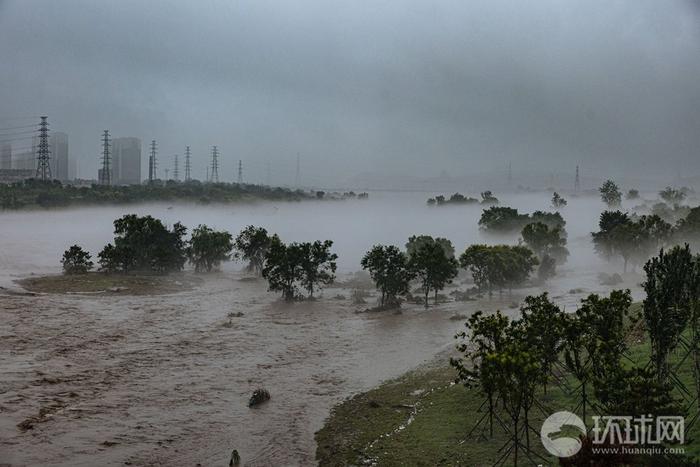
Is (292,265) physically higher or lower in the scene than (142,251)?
lower

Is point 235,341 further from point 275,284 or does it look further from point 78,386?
point 275,284

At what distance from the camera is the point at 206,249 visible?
104 metres

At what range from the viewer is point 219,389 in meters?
38.9

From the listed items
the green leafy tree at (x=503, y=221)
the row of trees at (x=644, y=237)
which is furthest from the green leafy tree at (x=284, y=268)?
the green leafy tree at (x=503, y=221)

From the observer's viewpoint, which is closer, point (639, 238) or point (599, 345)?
point (599, 345)

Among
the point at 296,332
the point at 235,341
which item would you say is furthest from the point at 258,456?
the point at 296,332

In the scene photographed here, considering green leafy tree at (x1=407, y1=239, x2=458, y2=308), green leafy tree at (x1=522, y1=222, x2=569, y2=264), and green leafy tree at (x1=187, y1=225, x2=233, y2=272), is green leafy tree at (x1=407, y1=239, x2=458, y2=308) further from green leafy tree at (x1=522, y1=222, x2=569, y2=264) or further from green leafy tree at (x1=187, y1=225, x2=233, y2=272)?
green leafy tree at (x1=187, y1=225, x2=233, y2=272)

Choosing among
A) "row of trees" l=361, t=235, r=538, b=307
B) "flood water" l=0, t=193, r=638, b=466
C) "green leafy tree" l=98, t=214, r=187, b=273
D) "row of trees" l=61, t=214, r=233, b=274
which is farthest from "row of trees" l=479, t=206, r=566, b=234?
"green leafy tree" l=98, t=214, r=187, b=273

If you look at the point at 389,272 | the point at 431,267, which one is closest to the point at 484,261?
the point at 431,267

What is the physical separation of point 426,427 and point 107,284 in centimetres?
6668

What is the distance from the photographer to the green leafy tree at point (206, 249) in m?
104

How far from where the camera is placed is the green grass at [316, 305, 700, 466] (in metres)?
25.3

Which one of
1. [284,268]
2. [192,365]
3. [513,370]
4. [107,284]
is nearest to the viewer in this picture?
[513,370]

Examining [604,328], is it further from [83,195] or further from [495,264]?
[83,195]
